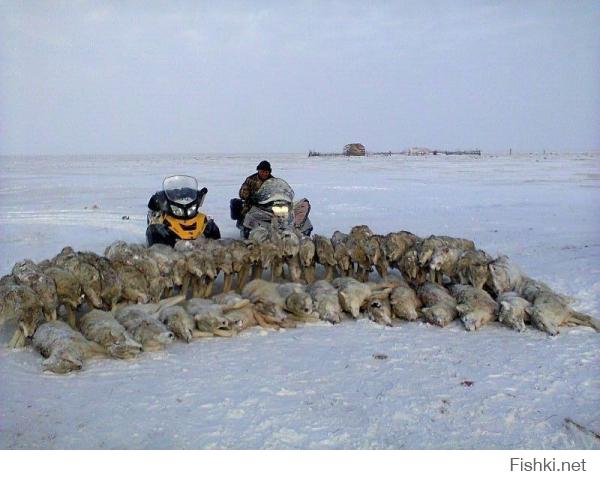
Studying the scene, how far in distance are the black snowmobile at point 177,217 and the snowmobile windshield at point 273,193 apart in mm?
1023

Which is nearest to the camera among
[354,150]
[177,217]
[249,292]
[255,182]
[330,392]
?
[330,392]

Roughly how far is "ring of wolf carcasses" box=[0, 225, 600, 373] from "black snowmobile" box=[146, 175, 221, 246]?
109 centimetres

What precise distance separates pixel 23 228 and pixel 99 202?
5227 mm

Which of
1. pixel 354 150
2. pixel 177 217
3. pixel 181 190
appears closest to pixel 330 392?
pixel 177 217

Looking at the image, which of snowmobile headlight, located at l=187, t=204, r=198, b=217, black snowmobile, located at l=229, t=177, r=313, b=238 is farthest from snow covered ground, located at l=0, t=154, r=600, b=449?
black snowmobile, located at l=229, t=177, r=313, b=238

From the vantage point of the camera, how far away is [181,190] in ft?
27.1

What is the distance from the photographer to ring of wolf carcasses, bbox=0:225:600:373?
16.8 feet

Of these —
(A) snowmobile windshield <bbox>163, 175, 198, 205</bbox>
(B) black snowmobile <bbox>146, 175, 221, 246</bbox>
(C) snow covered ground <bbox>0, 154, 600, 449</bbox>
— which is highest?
(A) snowmobile windshield <bbox>163, 175, 198, 205</bbox>

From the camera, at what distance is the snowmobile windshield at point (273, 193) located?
8977 mm

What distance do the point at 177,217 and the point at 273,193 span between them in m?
1.67

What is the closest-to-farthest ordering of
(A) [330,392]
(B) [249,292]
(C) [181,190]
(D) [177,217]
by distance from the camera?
(A) [330,392] → (B) [249,292] → (D) [177,217] → (C) [181,190]

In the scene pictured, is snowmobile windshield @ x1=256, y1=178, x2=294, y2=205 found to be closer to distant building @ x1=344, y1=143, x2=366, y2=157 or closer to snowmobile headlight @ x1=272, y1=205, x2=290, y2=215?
snowmobile headlight @ x1=272, y1=205, x2=290, y2=215

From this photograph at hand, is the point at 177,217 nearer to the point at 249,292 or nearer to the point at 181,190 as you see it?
the point at 181,190
